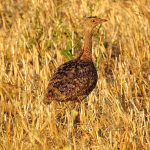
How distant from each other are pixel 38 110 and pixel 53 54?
2101mm

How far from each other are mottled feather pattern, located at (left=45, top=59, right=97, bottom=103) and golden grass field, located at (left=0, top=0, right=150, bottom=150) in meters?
0.14

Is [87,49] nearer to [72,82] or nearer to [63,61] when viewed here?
[72,82]

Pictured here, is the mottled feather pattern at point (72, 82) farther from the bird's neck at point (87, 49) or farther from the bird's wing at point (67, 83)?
the bird's neck at point (87, 49)

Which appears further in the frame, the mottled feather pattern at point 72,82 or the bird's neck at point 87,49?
the bird's neck at point 87,49

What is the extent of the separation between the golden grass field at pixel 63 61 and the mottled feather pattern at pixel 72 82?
138mm

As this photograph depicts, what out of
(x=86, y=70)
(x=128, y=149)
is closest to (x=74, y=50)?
(x=86, y=70)

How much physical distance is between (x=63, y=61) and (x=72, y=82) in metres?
1.57

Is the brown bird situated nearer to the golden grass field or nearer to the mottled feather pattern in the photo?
the mottled feather pattern

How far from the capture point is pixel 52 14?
898 cm

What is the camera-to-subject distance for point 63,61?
7.69m

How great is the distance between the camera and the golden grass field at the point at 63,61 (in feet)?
17.8

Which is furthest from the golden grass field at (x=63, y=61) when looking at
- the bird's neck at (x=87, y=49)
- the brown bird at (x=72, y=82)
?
the bird's neck at (x=87, y=49)

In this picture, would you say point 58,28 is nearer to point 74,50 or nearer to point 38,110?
point 74,50

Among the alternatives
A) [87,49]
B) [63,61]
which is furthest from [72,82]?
[63,61]
